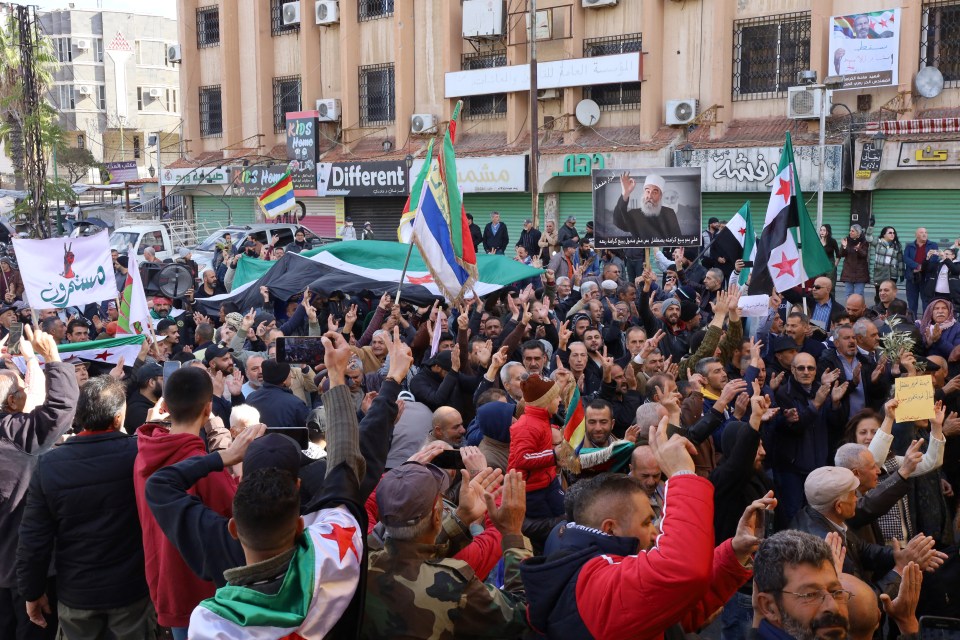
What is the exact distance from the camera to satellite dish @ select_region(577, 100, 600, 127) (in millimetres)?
23625

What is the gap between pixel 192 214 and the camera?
33.7 meters

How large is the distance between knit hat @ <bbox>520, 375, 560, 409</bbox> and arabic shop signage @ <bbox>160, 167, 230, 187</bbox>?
27.3 m

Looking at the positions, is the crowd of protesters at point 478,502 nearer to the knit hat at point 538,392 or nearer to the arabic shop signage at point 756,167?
the knit hat at point 538,392

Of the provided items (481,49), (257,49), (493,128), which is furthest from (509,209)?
(257,49)

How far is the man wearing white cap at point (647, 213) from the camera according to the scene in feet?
42.6

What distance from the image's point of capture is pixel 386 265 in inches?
538

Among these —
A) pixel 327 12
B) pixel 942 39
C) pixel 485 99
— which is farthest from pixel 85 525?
pixel 327 12

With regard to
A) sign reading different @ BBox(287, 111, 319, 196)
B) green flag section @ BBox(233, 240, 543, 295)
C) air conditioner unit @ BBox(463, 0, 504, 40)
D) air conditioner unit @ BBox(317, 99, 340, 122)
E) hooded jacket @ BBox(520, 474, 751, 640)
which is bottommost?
hooded jacket @ BBox(520, 474, 751, 640)

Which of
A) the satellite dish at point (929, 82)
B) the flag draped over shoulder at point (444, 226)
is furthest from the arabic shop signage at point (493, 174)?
the flag draped over shoulder at point (444, 226)

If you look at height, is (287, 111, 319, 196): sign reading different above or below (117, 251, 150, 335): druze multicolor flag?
above

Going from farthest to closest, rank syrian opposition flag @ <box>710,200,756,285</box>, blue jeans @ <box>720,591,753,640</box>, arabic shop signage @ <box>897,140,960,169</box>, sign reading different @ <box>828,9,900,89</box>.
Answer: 1. sign reading different @ <box>828,9,900,89</box>
2. arabic shop signage @ <box>897,140,960,169</box>
3. syrian opposition flag @ <box>710,200,756,285</box>
4. blue jeans @ <box>720,591,753,640</box>

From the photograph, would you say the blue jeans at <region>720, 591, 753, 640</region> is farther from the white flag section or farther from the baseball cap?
the white flag section

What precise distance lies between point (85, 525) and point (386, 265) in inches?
371

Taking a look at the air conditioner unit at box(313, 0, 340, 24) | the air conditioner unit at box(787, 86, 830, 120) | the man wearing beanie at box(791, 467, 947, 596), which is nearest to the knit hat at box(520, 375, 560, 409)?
the man wearing beanie at box(791, 467, 947, 596)
